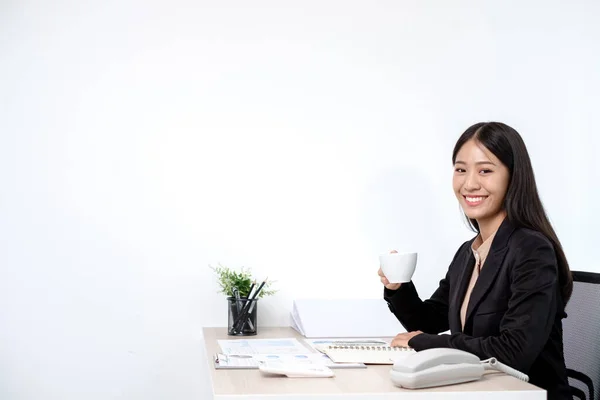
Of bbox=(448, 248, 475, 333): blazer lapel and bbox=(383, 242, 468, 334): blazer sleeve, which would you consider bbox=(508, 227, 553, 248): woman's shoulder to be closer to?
bbox=(448, 248, 475, 333): blazer lapel

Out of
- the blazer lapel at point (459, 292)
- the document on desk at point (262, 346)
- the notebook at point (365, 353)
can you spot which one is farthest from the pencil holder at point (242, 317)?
the blazer lapel at point (459, 292)

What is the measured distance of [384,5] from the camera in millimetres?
2814

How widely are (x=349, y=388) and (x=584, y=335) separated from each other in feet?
3.47

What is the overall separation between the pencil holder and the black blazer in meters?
0.67

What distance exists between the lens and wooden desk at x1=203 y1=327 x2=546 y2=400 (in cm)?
143

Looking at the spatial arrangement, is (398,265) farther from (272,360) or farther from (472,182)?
(272,360)

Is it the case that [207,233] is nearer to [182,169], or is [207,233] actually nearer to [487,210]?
[182,169]

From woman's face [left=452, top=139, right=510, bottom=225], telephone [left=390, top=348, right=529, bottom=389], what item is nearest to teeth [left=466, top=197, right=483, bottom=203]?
woman's face [left=452, top=139, right=510, bottom=225]

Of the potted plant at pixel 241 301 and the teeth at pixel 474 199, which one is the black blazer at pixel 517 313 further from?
the potted plant at pixel 241 301

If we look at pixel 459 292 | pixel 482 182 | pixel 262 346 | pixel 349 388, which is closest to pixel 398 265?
pixel 459 292

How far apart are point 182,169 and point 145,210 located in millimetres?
197

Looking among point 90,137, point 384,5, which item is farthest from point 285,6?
point 90,137

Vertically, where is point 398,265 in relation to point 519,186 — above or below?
below

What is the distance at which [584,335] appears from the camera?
88.1 inches
